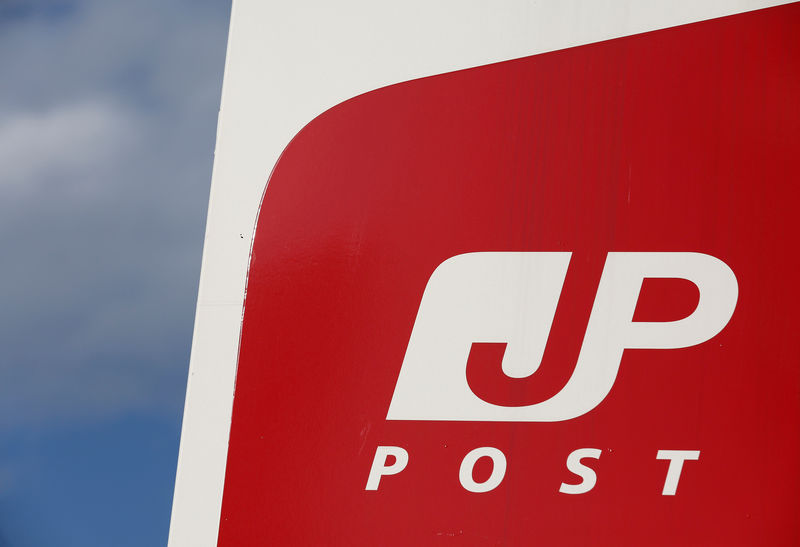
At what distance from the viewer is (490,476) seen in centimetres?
130

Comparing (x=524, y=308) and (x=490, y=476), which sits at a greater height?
(x=524, y=308)

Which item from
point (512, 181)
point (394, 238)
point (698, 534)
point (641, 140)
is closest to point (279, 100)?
point (394, 238)

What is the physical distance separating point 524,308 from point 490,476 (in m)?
0.27

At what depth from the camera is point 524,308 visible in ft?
4.38

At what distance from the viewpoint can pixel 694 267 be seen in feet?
4.30

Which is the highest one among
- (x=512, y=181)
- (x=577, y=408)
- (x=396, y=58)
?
(x=396, y=58)

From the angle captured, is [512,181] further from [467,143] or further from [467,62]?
[467,62]

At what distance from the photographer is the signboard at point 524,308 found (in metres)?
1.27

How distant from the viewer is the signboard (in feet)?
4.17

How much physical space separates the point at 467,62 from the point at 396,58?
0.13m

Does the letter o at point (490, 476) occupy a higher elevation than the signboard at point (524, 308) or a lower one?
lower

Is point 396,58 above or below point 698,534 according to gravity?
above

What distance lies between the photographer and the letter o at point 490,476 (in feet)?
4.25

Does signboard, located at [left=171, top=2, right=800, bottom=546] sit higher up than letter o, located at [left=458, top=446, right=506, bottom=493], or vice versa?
signboard, located at [left=171, top=2, right=800, bottom=546]
